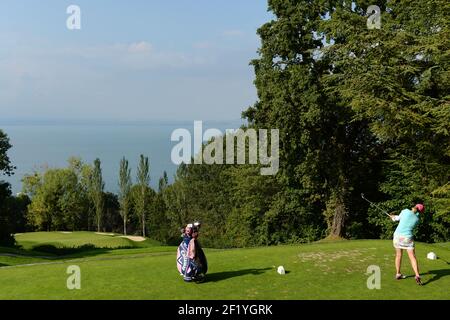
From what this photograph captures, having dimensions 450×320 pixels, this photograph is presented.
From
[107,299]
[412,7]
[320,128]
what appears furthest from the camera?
[320,128]

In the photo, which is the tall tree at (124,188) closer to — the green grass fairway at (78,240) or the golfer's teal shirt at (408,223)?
the green grass fairway at (78,240)

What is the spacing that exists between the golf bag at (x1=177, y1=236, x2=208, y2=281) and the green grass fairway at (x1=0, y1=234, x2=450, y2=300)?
0.94ft

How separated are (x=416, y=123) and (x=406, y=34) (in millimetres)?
4604

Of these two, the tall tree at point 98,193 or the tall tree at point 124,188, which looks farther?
the tall tree at point 124,188

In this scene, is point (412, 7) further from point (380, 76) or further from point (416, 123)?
point (416, 123)

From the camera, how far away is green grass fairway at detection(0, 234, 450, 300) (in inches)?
507

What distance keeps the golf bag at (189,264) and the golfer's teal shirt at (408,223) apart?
6.16 meters

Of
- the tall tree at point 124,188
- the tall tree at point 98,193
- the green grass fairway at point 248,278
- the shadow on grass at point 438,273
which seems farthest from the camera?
the tall tree at point 124,188

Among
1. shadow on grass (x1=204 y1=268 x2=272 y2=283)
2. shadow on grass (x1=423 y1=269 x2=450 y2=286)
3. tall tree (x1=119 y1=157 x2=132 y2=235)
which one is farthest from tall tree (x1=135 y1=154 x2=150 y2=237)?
shadow on grass (x1=423 y1=269 x2=450 y2=286)

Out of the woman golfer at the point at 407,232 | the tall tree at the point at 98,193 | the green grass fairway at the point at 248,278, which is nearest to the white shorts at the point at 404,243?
the woman golfer at the point at 407,232

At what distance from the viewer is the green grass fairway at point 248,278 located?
12.9m

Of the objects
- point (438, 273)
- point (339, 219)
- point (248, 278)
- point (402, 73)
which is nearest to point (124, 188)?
point (339, 219)
